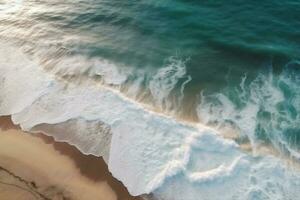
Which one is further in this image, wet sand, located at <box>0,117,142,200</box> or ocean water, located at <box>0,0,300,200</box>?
ocean water, located at <box>0,0,300,200</box>

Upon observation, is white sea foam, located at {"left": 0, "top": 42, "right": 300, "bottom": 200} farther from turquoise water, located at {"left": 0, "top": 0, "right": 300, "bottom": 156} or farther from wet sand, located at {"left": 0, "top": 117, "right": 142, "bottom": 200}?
turquoise water, located at {"left": 0, "top": 0, "right": 300, "bottom": 156}

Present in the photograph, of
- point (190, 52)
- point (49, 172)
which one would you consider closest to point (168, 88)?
point (190, 52)

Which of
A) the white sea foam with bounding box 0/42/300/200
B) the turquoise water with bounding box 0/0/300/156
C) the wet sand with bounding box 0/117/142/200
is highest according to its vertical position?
the turquoise water with bounding box 0/0/300/156

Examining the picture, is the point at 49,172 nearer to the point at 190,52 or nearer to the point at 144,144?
the point at 144,144

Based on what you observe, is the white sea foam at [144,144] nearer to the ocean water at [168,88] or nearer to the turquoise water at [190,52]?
the ocean water at [168,88]

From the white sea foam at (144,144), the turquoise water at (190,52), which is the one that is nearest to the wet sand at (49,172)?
the white sea foam at (144,144)

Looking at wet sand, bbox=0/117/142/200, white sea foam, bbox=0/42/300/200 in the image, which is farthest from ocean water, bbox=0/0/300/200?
wet sand, bbox=0/117/142/200
